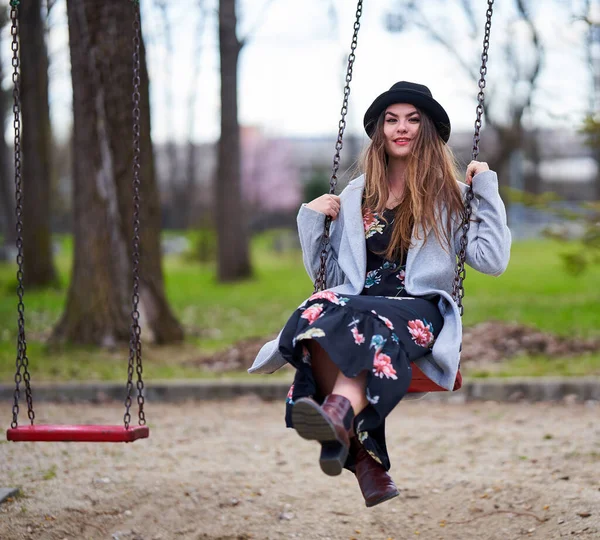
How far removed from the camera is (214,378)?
7367mm

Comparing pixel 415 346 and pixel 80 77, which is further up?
pixel 80 77

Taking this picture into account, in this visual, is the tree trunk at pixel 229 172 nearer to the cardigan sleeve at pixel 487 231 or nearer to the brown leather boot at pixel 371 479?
the cardigan sleeve at pixel 487 231

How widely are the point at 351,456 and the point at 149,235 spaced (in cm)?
520

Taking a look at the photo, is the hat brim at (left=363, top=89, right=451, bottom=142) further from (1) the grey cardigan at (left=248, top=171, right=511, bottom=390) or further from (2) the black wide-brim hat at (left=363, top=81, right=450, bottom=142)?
(1) the grey cardigan at (left=248, top=171, right=511, bottom=390)

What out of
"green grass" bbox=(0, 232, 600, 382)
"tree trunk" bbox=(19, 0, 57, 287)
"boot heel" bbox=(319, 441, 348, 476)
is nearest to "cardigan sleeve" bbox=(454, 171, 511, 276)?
"boot heel" bbox=(319, 441, 348, 476)

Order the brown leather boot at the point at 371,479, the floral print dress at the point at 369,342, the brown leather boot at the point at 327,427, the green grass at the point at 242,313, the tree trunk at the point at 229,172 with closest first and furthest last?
the brown leather boot at the point at 327,427 < the floral print dress at the point at 369,342 < the brown leather boot at the point at 371,479 < the green grass at the point at 242,313 < the tree trunk at the point at 229,172

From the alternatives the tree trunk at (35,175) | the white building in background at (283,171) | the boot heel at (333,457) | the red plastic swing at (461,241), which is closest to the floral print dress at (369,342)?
the red plastic swing at (461,241)

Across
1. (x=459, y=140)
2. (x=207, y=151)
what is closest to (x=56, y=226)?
(x=207, y=151)

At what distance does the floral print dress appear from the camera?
3170 millimetres

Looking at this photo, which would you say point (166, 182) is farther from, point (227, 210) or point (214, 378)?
point (214, 378)

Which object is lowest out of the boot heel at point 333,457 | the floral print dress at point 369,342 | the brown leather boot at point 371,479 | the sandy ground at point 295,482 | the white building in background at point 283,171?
the white building in background at point 283,171

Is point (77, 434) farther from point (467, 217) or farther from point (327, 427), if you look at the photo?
point (467, 217)

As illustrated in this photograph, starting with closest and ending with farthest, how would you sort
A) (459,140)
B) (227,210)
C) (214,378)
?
(214,378)
(227,210)
(459,140)

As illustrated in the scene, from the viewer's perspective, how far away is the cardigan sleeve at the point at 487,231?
3.54m
